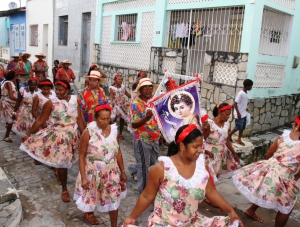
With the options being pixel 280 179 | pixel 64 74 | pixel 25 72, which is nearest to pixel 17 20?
pixel 64 74

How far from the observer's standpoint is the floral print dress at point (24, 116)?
6.59 meters

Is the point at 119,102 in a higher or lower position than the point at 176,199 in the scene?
lower

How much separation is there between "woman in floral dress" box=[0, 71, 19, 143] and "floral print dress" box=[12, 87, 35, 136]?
0.24 meters

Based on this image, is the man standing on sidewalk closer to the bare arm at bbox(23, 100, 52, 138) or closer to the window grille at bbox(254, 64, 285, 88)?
the bare arm at bbox(23, 100, 52, 138)

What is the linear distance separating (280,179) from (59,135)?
298 centimetres

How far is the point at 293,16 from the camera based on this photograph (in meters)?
8.23

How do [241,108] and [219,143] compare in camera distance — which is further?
[241,108]

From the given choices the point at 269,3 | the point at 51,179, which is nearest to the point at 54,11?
the point at 269,3

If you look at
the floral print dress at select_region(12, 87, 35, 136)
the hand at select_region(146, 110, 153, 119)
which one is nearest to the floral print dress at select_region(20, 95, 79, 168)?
the hand at select_region(146, 110, 153, 119)

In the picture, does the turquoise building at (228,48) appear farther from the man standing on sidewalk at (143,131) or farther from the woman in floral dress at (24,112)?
the woman in floral dress at (24,112)

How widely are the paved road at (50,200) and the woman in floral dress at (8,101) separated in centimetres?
118

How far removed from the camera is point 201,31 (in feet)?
28.3

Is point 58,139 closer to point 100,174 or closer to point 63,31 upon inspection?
point 100,174

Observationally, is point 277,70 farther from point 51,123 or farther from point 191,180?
point 191,180
